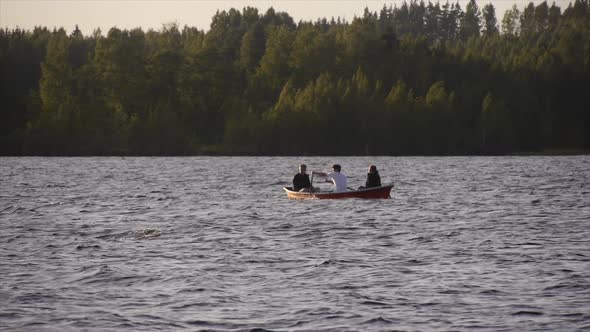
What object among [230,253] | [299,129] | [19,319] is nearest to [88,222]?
[230,253]

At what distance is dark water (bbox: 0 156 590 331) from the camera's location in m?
20.8

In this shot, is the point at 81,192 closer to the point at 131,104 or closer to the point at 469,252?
the point at 469,252

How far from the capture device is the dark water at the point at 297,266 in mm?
20766

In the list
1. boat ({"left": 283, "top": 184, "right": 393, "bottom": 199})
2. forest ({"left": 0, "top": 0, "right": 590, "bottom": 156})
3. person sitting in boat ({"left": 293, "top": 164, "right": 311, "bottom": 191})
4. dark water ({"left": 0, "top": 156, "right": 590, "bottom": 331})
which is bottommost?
dark water ({"left": 0, "top": 156, "right": 590, "bottom": 331})

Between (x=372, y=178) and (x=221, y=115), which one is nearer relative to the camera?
(x=372, y=178)

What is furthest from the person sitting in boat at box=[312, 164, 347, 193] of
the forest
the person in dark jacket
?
the forest

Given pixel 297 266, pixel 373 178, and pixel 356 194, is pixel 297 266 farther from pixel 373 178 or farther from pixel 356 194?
pixel 373 178

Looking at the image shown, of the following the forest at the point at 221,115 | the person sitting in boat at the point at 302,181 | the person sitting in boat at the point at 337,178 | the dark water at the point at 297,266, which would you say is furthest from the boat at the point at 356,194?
the forest at the point at 221,115

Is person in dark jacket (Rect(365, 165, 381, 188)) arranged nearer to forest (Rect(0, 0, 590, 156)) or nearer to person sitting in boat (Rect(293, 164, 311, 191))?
person sitting in boat (Rect(293, 164, 311, 191))

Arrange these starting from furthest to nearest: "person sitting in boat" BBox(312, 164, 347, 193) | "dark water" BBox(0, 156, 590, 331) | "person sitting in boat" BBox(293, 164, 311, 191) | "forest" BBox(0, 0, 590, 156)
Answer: "forest" BBox(0, 0, 590, 156), "person sitting in boat" BBox(293, 164, 311, 191), "person sitting in boat" BBox(312, 164, 347, 193), "dark water" BBox(0, 156, 590, 331)

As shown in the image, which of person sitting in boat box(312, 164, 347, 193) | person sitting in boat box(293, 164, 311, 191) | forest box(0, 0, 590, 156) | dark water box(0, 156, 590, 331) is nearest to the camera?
dark water box(0, 156, 590, 331)

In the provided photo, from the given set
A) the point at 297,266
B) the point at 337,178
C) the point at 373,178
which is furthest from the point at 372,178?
the point at 297,266

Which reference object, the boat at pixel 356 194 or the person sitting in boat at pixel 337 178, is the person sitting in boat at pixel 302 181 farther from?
the person sitting in boat at pixel 337 178

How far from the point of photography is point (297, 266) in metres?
27.5
